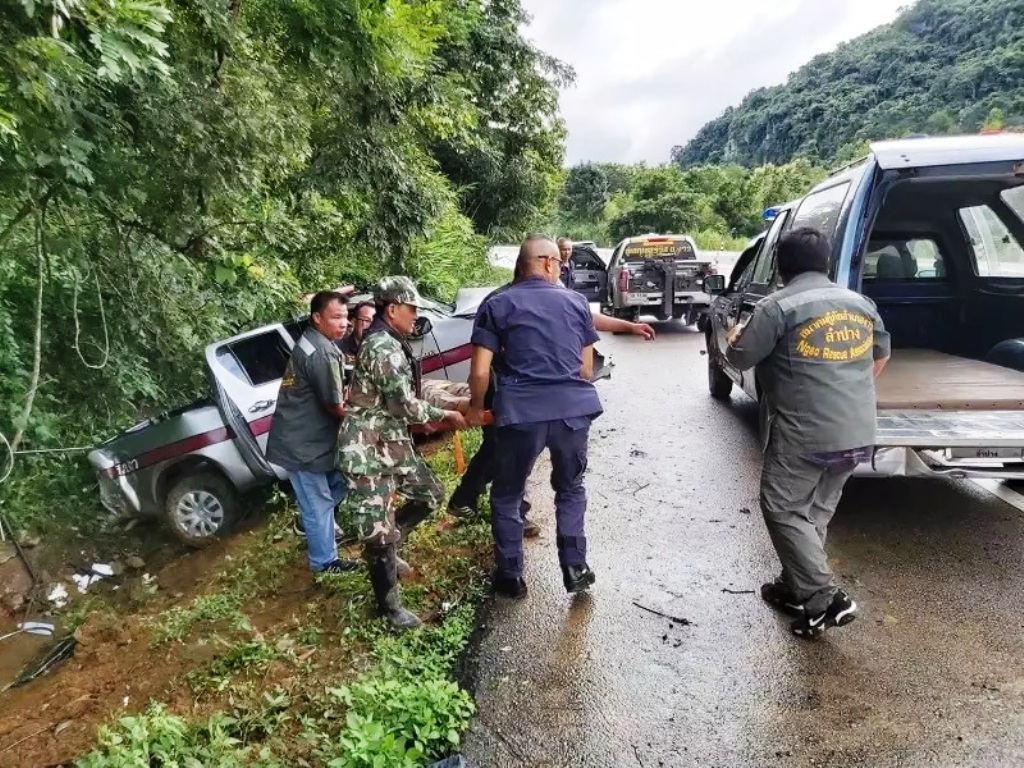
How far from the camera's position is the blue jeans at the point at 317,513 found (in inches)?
161

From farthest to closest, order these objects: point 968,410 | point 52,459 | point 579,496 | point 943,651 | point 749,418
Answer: point 749,418
point 52,459
point 968,410
point 579,496
point 943,651

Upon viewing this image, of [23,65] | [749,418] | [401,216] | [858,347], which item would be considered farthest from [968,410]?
[401,216]

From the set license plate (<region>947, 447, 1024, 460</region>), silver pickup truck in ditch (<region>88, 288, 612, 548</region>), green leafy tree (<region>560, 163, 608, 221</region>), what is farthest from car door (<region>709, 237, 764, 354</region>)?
green leafy tree (<region>560, 163, 608, 221</region>)

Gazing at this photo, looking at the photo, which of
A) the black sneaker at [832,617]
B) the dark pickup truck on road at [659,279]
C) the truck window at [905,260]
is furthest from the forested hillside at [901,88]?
the black sneaker at [832,617]

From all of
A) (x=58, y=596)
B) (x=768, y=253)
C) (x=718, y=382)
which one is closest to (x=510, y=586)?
(x=768, y=253)

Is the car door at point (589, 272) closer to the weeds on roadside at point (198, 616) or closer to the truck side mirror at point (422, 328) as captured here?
the truck side mirror at point (422, 328)

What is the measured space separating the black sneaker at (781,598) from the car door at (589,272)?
13068 millimetres

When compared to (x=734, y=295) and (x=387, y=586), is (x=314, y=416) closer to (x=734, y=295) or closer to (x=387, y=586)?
(x=387, y=586)

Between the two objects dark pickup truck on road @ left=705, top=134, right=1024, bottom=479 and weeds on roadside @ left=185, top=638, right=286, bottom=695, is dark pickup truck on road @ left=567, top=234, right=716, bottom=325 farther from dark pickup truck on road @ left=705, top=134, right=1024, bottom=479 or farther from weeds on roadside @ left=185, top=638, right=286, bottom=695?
weeds on roadside @ left=185, top=638, right=286, bottom=695

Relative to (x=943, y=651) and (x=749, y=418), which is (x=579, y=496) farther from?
(x=749, y=418)

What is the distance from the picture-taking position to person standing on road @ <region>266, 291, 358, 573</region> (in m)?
3.88

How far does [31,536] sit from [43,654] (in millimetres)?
1559

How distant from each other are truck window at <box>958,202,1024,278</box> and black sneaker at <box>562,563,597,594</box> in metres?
4.47

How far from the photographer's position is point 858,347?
299 cm
